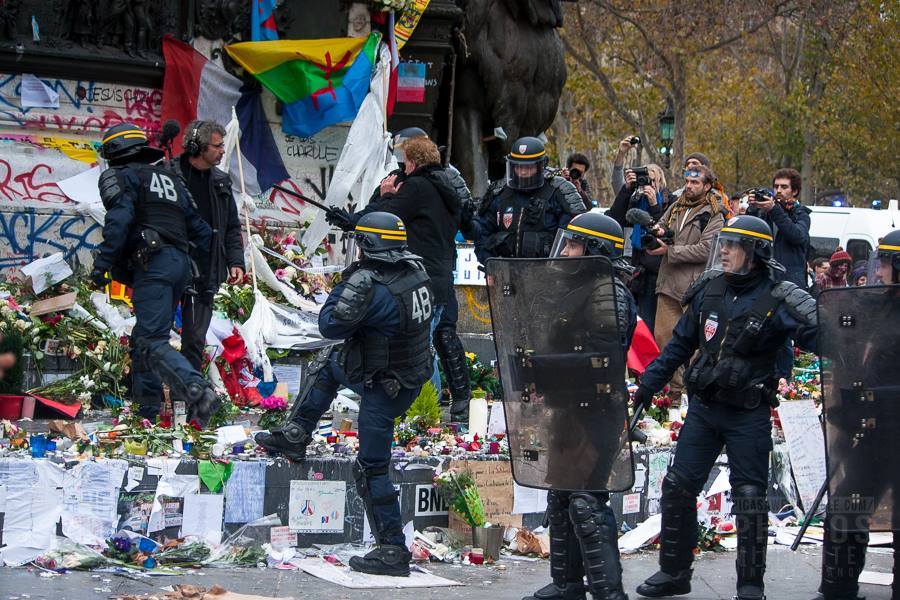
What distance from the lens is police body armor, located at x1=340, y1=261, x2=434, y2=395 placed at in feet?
23.5

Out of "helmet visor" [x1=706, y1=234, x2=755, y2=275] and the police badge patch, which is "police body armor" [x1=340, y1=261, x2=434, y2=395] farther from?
"helmet visor" [x1=706, y1=234, x2=755, y2=275]

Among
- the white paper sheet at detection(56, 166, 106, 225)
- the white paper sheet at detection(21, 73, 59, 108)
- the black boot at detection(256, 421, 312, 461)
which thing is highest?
the white paper sheet at detection(21, 73, 59, 108)

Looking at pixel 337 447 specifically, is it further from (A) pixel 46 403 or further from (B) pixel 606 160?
(B) pixel 606 160

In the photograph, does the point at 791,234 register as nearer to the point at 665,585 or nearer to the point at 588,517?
the point at 665,585

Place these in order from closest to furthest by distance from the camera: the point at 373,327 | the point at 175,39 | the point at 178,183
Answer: the point at 373,327
the point at 178,183
the point at 175,39

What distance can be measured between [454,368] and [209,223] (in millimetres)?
1943

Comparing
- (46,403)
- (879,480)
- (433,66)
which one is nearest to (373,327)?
(879,480)

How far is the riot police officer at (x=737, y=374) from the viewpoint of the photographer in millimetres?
6773

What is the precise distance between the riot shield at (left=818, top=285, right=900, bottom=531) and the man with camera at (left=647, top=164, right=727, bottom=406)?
394 centimetres

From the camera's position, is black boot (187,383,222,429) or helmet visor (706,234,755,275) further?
black boot (187,383,222,429)

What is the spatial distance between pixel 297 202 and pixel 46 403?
471cm

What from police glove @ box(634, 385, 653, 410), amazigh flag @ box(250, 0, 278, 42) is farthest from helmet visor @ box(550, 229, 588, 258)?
amazigh flag @ box(250, 0, 278, 42)

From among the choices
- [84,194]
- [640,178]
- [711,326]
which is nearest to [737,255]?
[711,326]

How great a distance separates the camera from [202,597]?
21.4 ft
